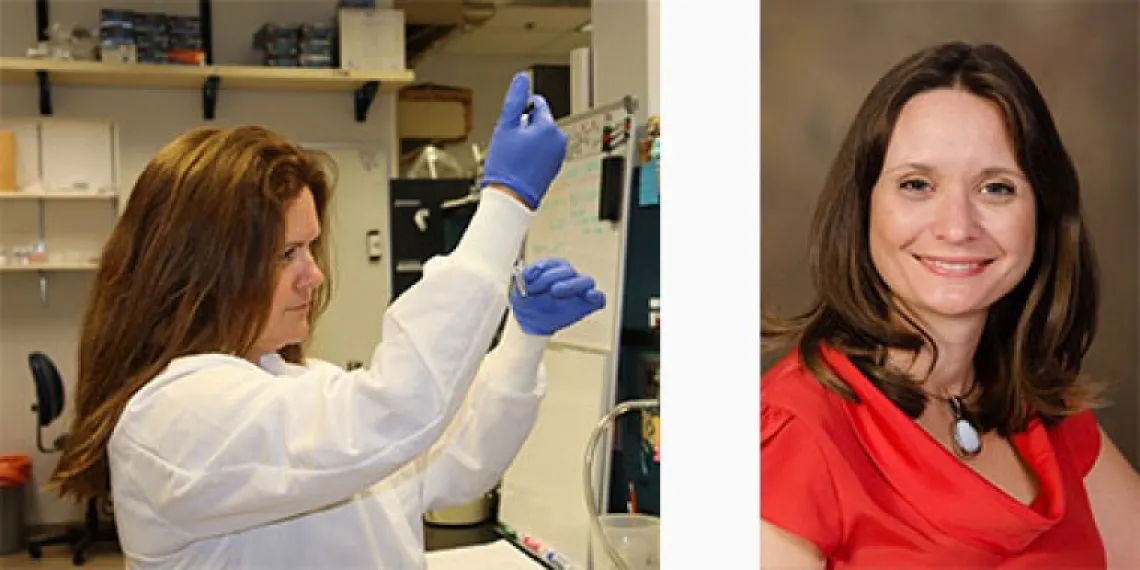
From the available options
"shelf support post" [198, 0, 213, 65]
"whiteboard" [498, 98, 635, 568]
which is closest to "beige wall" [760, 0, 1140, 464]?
"whiteboard" [498, 98, 635, 568]

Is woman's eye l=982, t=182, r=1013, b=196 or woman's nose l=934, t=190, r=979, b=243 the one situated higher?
woman's eye l=982, t=182, r=1013, b=196

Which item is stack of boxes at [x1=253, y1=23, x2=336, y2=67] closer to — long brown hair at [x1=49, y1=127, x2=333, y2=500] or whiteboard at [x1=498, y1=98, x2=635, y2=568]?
whiteboard at [x1=498, y1=98, x2=635, y2=568]

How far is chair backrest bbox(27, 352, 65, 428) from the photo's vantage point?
2.05 meters

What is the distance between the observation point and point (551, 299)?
0.97 meters

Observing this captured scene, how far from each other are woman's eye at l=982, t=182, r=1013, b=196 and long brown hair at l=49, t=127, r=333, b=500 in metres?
0.62

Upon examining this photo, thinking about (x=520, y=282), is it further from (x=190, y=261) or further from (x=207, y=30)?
(x=207, y=30)

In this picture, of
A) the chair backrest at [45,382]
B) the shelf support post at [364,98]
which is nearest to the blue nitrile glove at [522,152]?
the shelf support post at [364,98]

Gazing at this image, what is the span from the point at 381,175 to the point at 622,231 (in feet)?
1.93

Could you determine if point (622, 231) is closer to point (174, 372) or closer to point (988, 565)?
point (174, 372)

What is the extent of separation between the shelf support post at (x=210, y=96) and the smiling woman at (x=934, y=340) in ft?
5.38

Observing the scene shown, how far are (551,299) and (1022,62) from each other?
1.46ft

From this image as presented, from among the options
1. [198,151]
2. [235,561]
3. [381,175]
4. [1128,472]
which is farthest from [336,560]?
[381,175]

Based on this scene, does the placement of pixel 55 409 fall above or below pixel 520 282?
below

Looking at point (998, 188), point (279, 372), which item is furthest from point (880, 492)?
point (279, 372)
